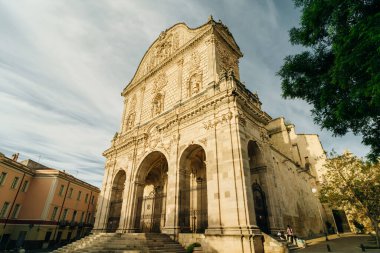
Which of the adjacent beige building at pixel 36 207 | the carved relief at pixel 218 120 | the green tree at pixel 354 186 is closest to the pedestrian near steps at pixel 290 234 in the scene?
the green tree at pixel 354 186

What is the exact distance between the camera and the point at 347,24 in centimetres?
677

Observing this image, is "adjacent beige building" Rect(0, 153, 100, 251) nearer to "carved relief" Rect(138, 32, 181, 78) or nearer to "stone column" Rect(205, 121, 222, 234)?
"carved relief" Rect(138, 32, 181, 78)

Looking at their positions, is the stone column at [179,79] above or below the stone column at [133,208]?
above

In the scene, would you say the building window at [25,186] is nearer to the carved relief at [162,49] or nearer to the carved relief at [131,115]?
the carved relief at [131,115]

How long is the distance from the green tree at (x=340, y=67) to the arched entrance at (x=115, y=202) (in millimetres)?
17806

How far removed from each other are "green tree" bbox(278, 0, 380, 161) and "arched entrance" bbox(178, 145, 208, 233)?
817 centimetres

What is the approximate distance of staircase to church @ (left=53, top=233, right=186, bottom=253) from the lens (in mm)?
10969

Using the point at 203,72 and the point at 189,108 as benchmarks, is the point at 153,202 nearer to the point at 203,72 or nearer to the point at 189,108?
the point at 189,108

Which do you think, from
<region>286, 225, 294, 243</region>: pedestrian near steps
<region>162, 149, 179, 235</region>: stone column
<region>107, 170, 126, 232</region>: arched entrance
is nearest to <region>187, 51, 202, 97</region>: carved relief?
<region>162, 149, 179, 235</region>: stone column

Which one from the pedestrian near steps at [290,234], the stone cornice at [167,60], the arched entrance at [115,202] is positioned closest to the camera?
the pedestrian near steps at [290,234]

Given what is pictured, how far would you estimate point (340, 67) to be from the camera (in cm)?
616

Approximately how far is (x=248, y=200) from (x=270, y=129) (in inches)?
724

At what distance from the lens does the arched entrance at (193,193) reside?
13.8 meters

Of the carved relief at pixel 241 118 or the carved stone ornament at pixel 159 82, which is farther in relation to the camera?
the carved stone ornament at pixel 159 82
